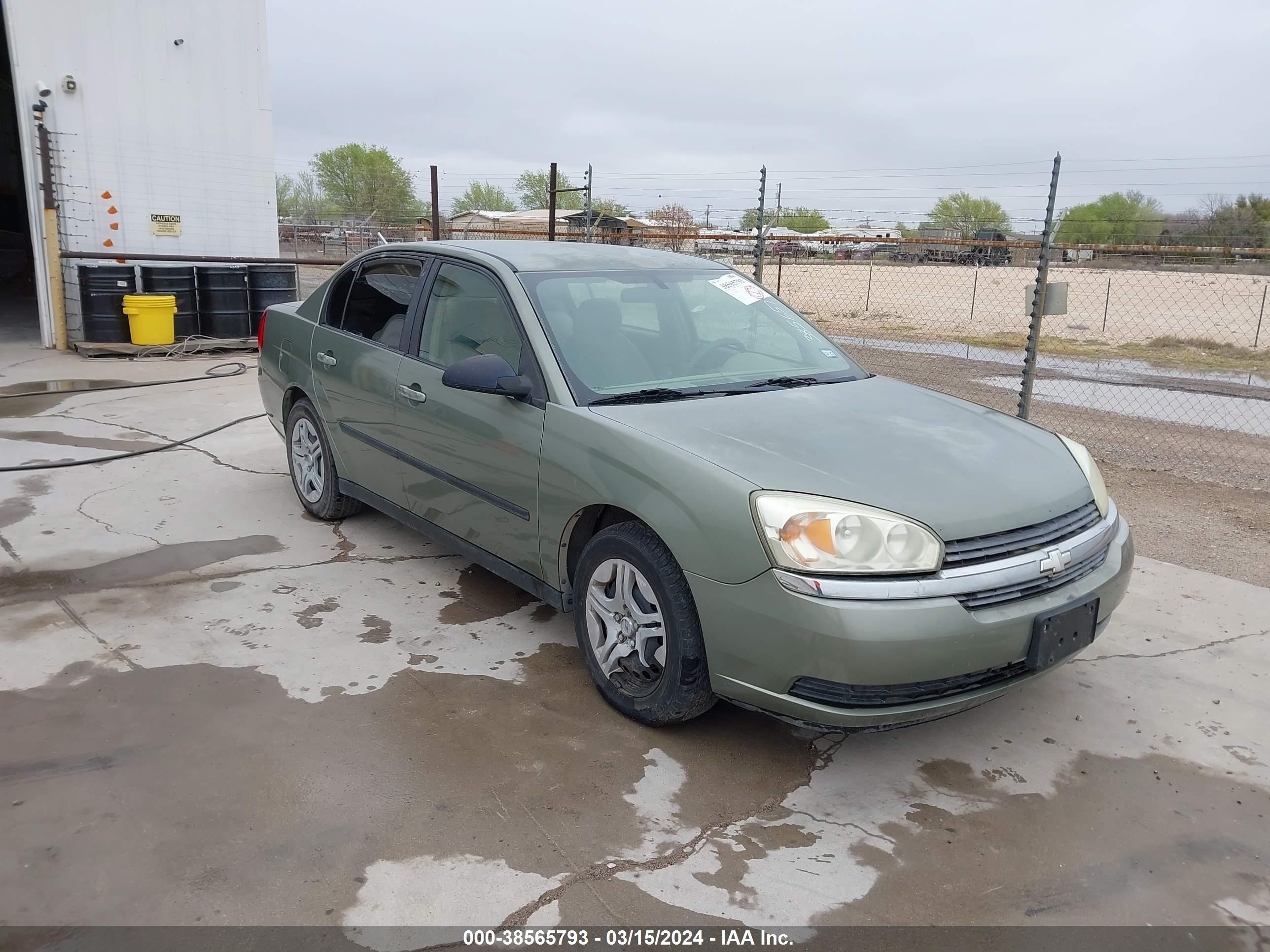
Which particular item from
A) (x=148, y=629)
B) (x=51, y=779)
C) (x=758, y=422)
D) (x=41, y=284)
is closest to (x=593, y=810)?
(x=758, y=422)

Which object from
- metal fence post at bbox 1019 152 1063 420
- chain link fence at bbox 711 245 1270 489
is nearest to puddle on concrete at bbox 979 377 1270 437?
chain link fence at bbox 711 245 1270 489

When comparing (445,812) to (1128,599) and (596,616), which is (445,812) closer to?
(596,616)

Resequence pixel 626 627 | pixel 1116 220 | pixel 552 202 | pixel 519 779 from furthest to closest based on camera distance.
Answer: pixel 1116 220, pixel 552 202, pixel 626 627, pixel 519 779

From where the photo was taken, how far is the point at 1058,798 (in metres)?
3.06

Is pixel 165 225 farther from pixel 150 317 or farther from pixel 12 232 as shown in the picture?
pixel 12 232

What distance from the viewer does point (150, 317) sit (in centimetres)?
1179

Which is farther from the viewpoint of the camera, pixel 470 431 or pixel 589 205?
pixel 589 205

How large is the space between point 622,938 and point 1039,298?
5.75 meters

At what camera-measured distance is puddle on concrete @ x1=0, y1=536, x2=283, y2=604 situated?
447 centimetres

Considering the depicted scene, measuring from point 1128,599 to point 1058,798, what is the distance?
75.4 inches

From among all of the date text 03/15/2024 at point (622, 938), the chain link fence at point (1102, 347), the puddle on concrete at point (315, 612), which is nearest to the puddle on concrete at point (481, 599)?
the puddle on concrete at point (315, 612)

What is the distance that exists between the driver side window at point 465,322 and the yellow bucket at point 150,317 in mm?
8951

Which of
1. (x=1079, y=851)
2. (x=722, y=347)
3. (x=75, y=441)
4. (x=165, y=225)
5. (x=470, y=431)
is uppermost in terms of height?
(x=165, y=225)

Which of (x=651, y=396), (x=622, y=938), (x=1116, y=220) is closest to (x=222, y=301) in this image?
(x=651, y=396)
